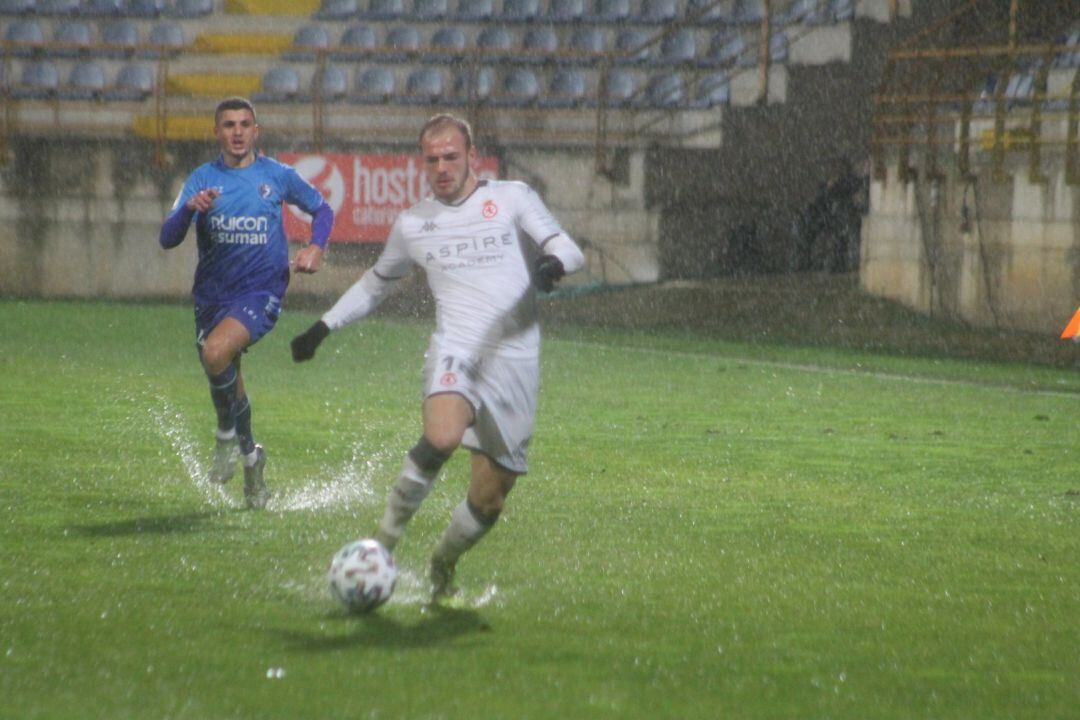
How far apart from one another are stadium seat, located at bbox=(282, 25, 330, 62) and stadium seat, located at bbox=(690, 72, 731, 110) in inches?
224

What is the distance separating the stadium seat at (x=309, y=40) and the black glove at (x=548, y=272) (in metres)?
21.4

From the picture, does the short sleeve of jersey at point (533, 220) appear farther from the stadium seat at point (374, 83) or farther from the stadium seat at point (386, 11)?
the stadium seat at point (386, 11)

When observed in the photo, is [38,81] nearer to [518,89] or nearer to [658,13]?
[518,89]

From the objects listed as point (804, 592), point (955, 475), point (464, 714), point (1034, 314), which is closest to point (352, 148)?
point (1034, 314)

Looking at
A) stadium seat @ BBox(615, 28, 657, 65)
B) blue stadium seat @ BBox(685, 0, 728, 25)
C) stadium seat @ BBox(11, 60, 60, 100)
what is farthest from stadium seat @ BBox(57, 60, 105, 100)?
blue stadium seat @ BBox(685, 0, 728, 25)

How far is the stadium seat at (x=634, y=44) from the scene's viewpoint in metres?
27.0

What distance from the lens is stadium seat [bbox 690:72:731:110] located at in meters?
25.8

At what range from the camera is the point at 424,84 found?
26.7 metres

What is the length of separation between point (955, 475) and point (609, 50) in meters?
17.8

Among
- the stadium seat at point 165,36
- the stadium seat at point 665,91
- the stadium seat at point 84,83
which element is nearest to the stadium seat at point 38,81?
the stadium seat at point 84,83

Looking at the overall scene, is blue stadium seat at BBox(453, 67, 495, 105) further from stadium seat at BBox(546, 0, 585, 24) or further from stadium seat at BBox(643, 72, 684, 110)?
stadium seat at BBox(643, 72, 684, 110)

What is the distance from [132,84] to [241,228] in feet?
62.9

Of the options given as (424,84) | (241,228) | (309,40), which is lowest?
(241,228)

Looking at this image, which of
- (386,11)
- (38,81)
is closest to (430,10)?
(386,11)
